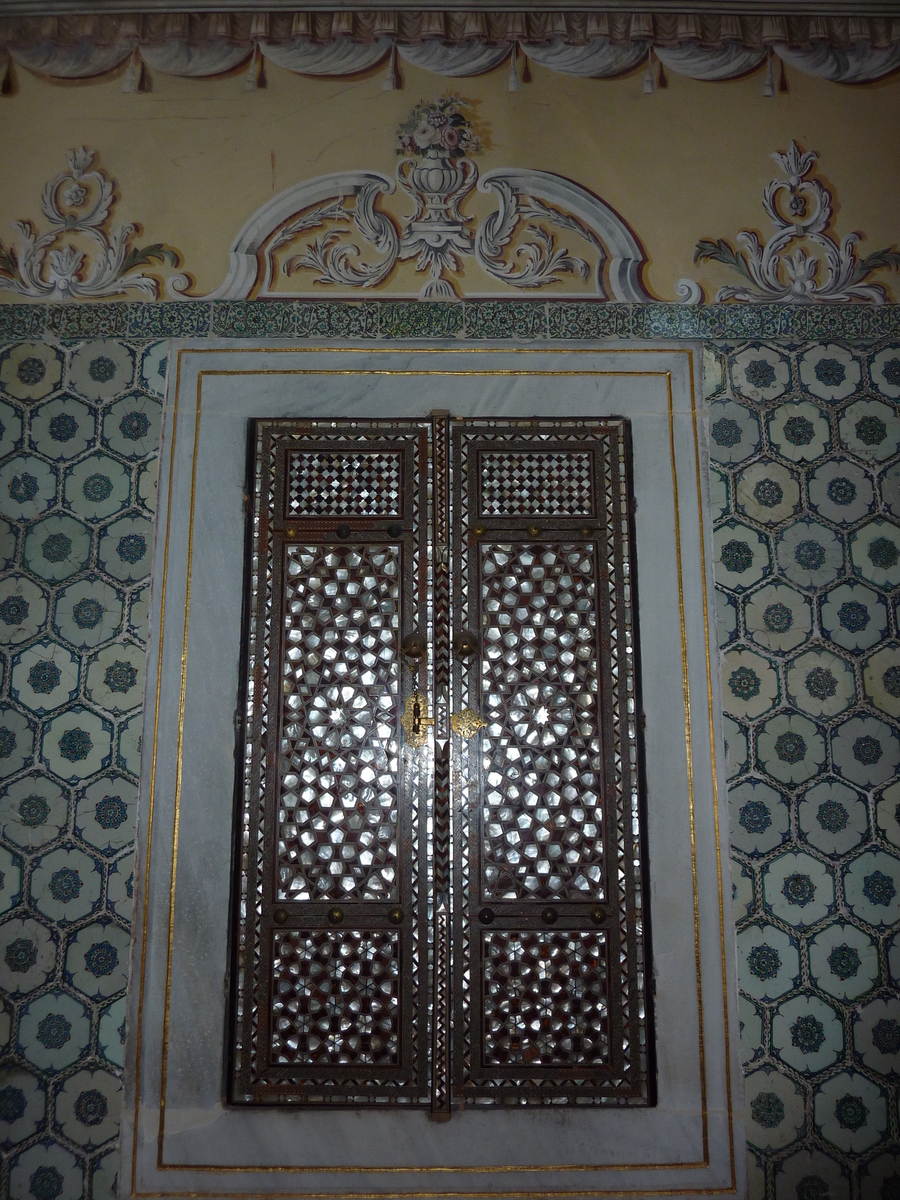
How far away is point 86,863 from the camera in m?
2.65

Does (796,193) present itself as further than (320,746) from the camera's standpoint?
Yes

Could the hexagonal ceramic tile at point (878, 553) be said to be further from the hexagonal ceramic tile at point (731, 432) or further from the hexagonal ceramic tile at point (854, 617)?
the hexagonal ceramic tile at point (731, 432)

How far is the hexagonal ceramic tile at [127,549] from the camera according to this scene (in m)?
2.80

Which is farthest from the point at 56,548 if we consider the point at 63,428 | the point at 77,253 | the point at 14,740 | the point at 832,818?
the point at 832,818

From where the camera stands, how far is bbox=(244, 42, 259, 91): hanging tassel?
310 centimetres

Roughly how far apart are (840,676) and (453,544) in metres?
1.09

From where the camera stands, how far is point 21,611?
278cm

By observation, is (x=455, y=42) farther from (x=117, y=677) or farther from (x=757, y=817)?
(x=757, y=817)

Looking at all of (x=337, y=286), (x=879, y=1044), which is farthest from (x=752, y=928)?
(x=337, y=286)

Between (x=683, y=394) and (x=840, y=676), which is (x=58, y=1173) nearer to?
(x=840, y=676)

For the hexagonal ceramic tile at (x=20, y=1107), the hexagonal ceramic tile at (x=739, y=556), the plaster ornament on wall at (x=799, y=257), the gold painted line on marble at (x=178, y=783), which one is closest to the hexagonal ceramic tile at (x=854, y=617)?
the hexagonal ceramic tile at (x=739, y=556)

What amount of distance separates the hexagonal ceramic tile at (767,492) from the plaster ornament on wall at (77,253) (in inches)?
68.1

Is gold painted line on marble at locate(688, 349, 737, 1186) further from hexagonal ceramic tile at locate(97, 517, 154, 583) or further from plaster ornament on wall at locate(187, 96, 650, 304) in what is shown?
hexagonal ceramic tile at locate(97, 517, 154, 583)

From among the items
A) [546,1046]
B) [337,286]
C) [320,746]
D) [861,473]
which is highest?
[337,286]
